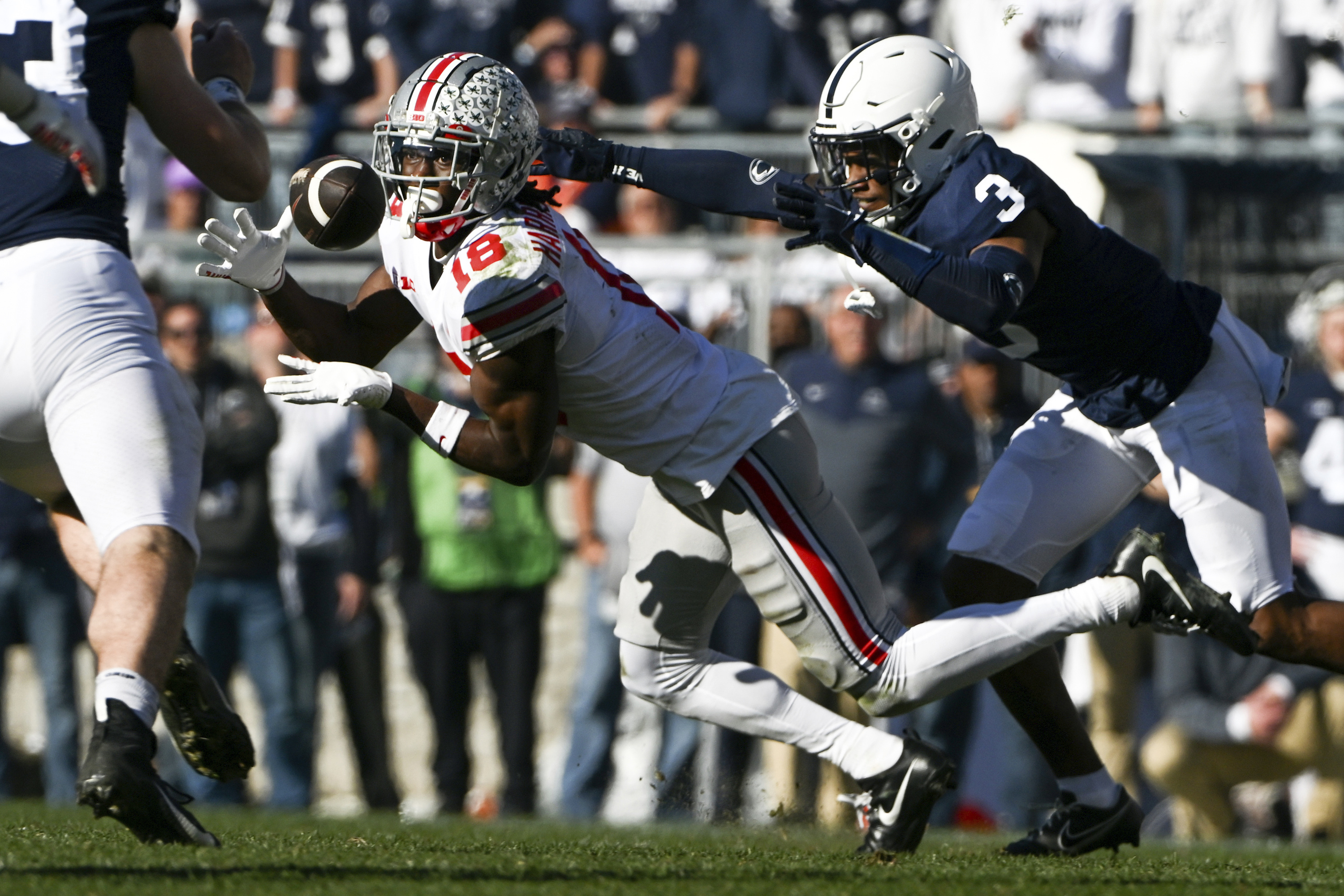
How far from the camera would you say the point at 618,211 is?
8.50m

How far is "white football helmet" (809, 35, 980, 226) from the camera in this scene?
4.21 meters

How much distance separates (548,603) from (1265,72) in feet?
13.4

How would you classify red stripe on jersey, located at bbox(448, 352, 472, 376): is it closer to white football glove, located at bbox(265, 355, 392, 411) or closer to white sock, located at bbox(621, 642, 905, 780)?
white football glove, located at bbox(265, 355, 392, 411)

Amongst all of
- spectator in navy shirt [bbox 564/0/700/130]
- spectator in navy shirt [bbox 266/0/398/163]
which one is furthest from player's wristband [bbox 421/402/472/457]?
spectator in navy shirt [bbox 266/0/398/163]

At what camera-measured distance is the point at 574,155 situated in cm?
442

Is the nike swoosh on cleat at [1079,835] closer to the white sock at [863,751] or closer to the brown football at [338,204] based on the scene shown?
the white sock at [863,751]

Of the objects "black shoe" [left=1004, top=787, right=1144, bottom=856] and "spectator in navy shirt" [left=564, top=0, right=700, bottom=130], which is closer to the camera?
"black shoe" [left=1004, top=787, right=1144, bottom=856]

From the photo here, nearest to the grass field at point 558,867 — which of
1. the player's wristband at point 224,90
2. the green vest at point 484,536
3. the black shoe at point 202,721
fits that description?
the black shoe at point 202,721

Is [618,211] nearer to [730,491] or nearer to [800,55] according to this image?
[800,55]

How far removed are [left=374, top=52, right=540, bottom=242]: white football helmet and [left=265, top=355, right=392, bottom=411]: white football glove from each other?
1.29 ft

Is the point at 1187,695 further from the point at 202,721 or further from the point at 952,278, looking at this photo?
the point at 202,721

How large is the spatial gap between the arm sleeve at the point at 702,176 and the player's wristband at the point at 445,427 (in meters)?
0.95

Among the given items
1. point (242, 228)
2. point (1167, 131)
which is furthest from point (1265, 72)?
point (242, 228)

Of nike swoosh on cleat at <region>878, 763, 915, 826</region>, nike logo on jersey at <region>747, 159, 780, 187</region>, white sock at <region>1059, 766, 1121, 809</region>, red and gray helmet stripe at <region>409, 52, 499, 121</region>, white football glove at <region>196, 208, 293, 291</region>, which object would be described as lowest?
white sock at <region>1059, 766, 1121, 809</region>
